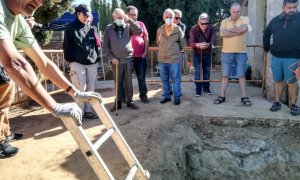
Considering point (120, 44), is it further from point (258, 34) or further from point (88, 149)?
point (258, 34)

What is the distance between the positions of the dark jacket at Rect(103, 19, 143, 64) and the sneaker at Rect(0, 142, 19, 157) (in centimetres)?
260

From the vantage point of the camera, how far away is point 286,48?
6.04 metres

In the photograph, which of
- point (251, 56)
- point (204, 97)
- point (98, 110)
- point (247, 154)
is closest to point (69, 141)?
point (98, 110)

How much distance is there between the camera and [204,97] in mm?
7535

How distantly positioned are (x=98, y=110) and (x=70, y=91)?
0.30 m

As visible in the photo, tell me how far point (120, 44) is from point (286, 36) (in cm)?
310

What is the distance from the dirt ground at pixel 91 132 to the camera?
4.09 metres

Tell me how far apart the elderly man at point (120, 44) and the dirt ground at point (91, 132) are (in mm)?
627

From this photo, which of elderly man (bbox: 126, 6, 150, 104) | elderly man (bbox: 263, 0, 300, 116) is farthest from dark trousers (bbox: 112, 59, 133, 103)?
elderly man (bbox: 263, 0, 300, 116)

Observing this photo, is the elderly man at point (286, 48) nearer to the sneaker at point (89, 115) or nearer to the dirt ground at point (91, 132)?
the dirt ground at point (91, 132)

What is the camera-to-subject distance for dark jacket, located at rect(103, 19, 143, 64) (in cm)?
638

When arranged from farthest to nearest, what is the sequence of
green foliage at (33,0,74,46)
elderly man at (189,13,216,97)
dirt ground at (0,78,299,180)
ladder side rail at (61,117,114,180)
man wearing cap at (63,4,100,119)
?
green foliage at (33,0,74,46)
elderly man at (189,13,216,97)
man wearing cap at (63,4,100,119)
dirt ground at (0,78,299,180)
ladder side rail at (61,117,114,180)

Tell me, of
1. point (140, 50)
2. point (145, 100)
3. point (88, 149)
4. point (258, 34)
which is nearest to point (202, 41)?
point (140, 50)

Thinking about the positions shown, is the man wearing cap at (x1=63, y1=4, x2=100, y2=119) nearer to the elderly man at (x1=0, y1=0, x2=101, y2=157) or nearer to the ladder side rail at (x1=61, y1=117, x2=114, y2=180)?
the elderly man at (x1=0, y1=0, x2=101, y2=157)
